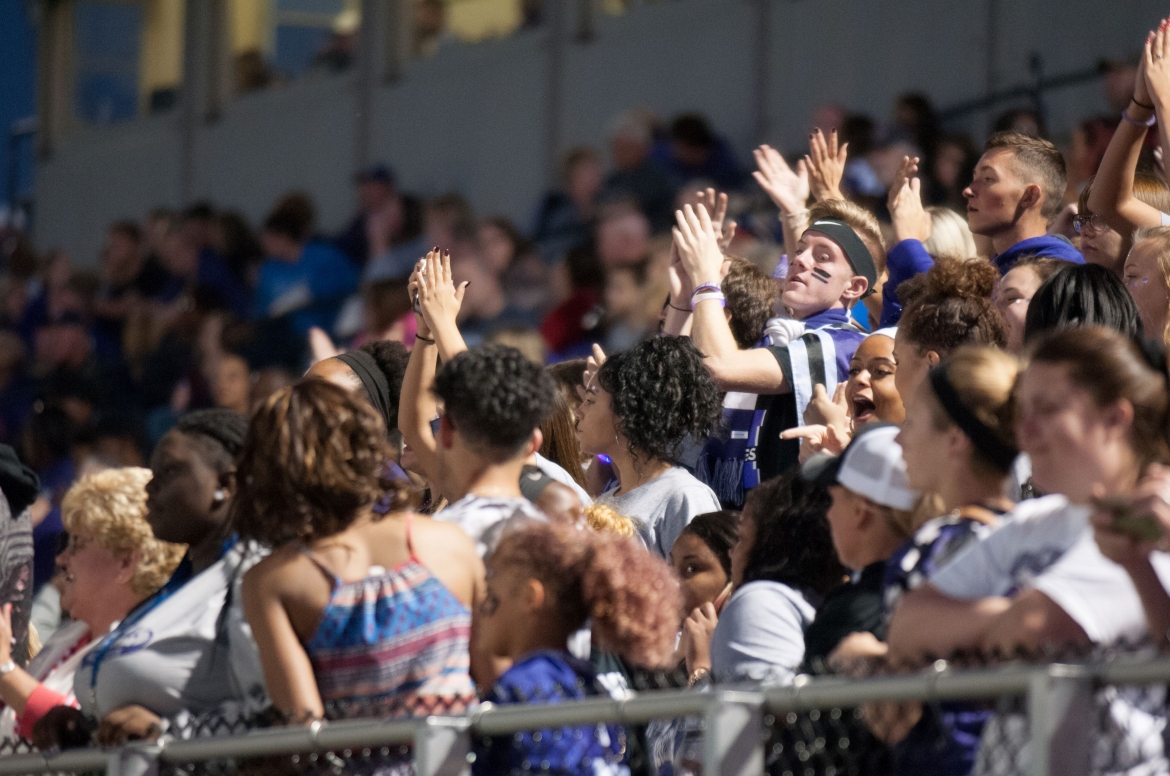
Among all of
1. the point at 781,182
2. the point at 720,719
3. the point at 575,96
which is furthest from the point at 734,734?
the point at 575,96

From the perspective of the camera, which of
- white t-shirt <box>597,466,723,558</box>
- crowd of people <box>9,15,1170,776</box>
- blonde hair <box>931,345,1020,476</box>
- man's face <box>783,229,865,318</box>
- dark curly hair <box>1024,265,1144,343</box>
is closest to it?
crowd of people <box>9,15,1170,776</box>

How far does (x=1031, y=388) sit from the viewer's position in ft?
9.19

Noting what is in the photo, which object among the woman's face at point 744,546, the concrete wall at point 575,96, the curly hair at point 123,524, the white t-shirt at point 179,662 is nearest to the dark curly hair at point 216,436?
the white t-shirt at point 179,662

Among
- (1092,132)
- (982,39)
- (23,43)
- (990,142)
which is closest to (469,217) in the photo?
(982,39)

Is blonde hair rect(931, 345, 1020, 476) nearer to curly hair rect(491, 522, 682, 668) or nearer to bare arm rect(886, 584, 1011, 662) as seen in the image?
bare arm rect(886, 584, 1011, 662)

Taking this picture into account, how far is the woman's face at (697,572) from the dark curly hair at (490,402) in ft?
2.97

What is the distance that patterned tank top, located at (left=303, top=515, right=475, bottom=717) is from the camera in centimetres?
316

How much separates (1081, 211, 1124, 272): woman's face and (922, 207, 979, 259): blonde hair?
0.61 metres

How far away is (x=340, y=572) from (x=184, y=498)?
0.70 m

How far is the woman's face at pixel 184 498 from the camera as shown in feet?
12.2

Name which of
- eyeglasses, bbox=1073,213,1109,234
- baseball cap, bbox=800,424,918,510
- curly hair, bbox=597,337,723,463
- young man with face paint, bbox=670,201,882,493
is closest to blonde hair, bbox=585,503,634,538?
curly hair, bbox=597,337,723,463

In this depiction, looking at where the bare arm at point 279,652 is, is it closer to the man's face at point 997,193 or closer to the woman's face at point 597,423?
the woman's face at point 597,423

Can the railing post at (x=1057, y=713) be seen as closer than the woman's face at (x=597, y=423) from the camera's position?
Yes

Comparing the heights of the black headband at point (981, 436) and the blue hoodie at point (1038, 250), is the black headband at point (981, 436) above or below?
above
